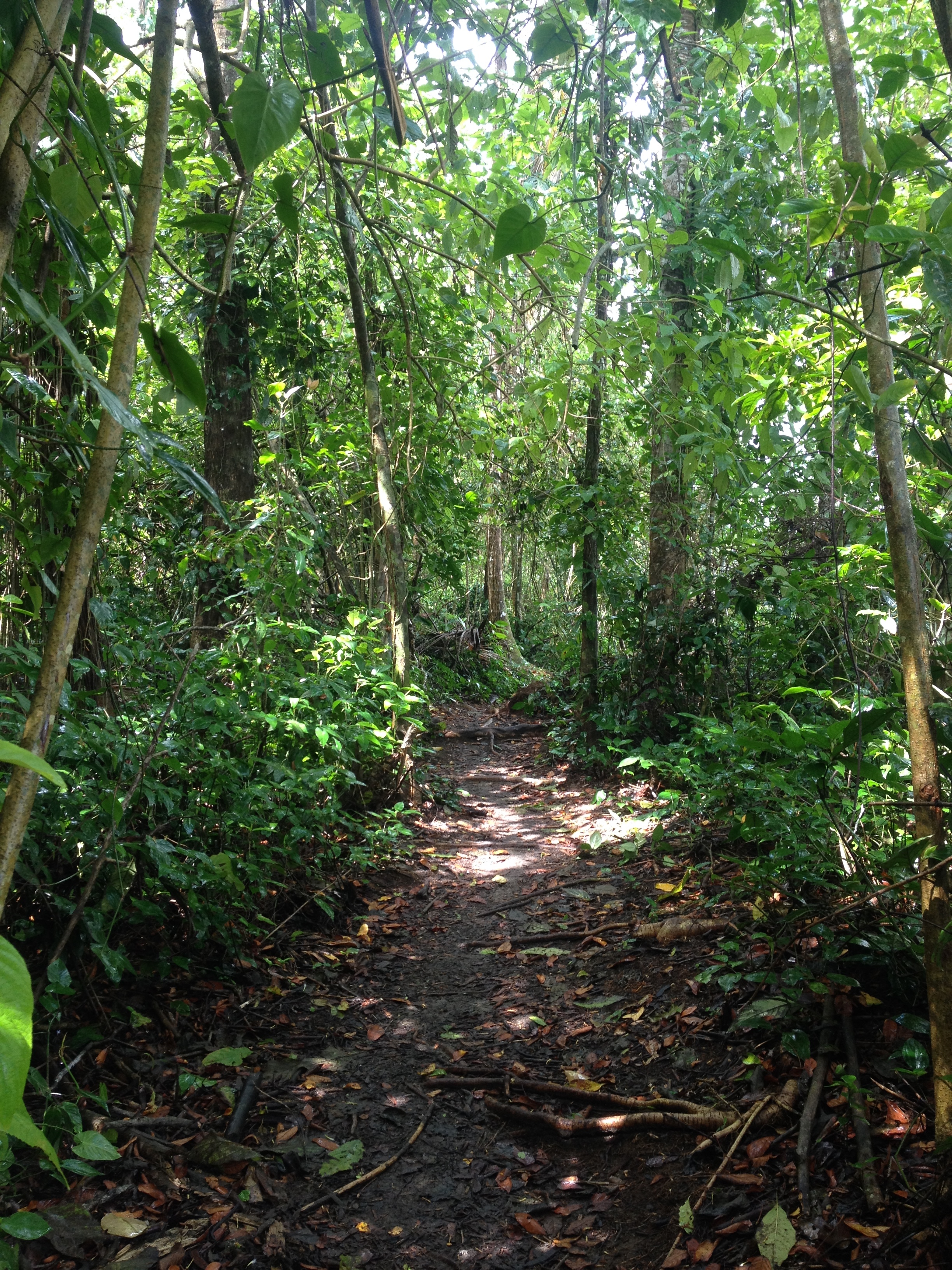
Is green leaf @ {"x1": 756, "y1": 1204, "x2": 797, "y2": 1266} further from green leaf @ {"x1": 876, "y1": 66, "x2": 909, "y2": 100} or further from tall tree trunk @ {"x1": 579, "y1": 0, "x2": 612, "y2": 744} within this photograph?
tall tree trunk @ {"x1": 579, "y1": 0, "x2": 612, "y2": 744}

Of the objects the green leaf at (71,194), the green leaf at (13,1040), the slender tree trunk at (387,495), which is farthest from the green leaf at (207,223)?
the slender tree trunk at (387,495)

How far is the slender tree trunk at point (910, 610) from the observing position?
1.67 metres

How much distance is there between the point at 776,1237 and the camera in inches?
75.9

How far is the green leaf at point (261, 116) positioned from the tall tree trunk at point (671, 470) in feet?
16.8

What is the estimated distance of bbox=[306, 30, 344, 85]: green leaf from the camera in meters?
1.62

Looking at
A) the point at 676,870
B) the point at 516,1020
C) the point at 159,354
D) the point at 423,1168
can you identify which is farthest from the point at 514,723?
the point at 159,354

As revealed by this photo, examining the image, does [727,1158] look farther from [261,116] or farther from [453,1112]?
[261,116]

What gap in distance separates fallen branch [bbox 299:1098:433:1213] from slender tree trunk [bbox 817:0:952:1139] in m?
1.53

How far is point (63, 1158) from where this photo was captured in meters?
2.11

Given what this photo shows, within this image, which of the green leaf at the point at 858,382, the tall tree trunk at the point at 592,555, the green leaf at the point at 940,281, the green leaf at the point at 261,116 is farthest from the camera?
the tall tree trunk at the point at 592,555

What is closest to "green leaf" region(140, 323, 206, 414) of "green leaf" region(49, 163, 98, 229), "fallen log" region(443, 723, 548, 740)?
"green leaf" region(49, 163, 98, 229)

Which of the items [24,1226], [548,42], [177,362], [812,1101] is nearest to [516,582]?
[812,1101]

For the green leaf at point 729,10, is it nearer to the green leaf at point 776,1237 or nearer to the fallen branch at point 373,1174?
the green leaf at point 776,1237

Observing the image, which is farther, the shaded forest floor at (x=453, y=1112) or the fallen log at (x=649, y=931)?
the fallen log at (x=649, y=931)
